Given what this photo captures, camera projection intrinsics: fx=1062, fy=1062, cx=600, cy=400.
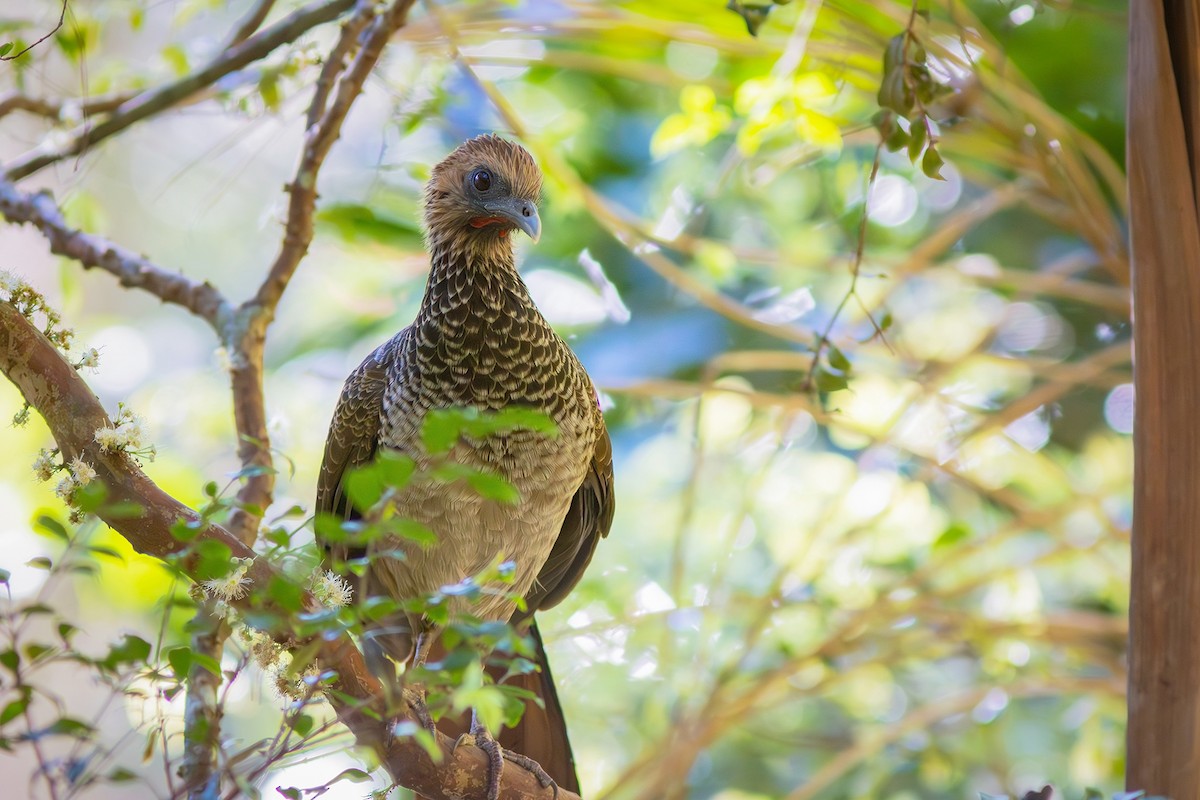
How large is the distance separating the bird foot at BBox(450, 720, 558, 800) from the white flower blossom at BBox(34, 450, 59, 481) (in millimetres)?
706

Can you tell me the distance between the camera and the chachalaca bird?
5.86ft

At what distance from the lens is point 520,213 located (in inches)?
73.0

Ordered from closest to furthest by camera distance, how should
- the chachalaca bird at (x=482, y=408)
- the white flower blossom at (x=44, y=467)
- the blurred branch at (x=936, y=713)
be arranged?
the white flower blossom at (x=44, y=467), the chachalaca bird at (x=482, y=408), the blurred branch at (x=936, y=713)

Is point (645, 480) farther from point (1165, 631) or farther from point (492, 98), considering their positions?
point (1165, 631)

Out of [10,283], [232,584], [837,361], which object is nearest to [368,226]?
[837,361]

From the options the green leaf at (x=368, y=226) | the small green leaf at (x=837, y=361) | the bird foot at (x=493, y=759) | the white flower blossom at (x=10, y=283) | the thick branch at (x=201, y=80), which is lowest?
the bird foot at (x=493, y=759)

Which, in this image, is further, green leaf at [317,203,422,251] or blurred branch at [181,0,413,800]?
green leaf at [317,203,422,251]

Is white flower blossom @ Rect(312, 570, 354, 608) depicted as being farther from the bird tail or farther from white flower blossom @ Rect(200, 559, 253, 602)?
the bird tail

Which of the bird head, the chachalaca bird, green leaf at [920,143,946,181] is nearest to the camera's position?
green leaf at [920,143,946,181]

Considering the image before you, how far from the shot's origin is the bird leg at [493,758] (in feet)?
5.21

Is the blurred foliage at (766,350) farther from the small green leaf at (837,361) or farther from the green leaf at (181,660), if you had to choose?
the green leaf at (181,660)

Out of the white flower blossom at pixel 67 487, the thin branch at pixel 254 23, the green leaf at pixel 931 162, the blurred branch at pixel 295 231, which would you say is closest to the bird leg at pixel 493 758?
the blurred branch at pixel 295 231

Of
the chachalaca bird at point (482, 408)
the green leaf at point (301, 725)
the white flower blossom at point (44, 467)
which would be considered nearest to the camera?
the green leaf at point (301, 725)

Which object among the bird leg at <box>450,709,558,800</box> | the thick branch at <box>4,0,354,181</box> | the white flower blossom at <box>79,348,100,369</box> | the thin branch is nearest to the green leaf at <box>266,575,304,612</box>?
the white flower blossom at <box>79,348,100,369</box>
